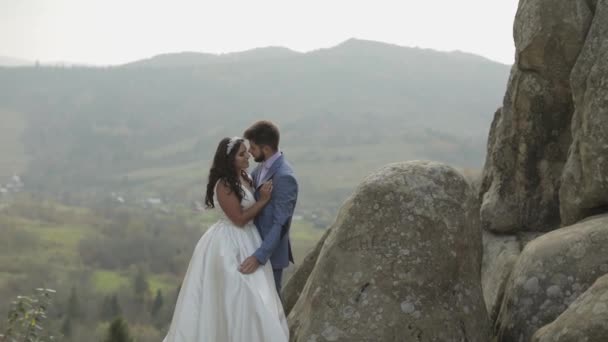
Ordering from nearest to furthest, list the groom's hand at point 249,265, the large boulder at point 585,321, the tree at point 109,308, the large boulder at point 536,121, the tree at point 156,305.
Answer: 1. the large boulder at point 585,321
2. the groom's hand at point 249,265
3. the large boulder at point 536,121
4. the tree at point 109,308
5. the tree at point 156,305

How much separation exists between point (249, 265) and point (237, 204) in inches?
33.6

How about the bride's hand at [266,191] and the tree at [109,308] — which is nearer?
the bride's hand at [266,191]

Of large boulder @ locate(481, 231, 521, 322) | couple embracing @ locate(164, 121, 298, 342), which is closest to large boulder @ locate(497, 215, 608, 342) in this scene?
large boulder @ locate(481, 231, 521, 322)

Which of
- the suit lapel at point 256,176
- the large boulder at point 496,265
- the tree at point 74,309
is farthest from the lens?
the tree at point 74,309

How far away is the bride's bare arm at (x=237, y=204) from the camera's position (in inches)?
429

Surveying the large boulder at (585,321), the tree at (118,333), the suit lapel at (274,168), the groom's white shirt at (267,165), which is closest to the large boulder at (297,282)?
the groom's white shirt at (267,165)

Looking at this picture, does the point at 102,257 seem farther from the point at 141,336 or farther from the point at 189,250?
the point at 141,336

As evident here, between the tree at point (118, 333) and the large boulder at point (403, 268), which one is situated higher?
the large boulder at point (403, 268)

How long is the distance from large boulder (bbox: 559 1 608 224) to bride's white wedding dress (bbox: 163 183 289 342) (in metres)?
5.04

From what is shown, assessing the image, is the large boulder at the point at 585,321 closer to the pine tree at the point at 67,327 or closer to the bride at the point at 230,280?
the bride at the point at 230,280

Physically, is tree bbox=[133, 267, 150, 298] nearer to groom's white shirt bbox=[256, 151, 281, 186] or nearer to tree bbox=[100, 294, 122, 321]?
tree bbox=[100, 294, 122, 321]

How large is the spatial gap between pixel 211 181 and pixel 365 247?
233cm

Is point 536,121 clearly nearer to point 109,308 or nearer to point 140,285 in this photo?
point 109,308

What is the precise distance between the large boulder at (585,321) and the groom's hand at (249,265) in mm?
3789
